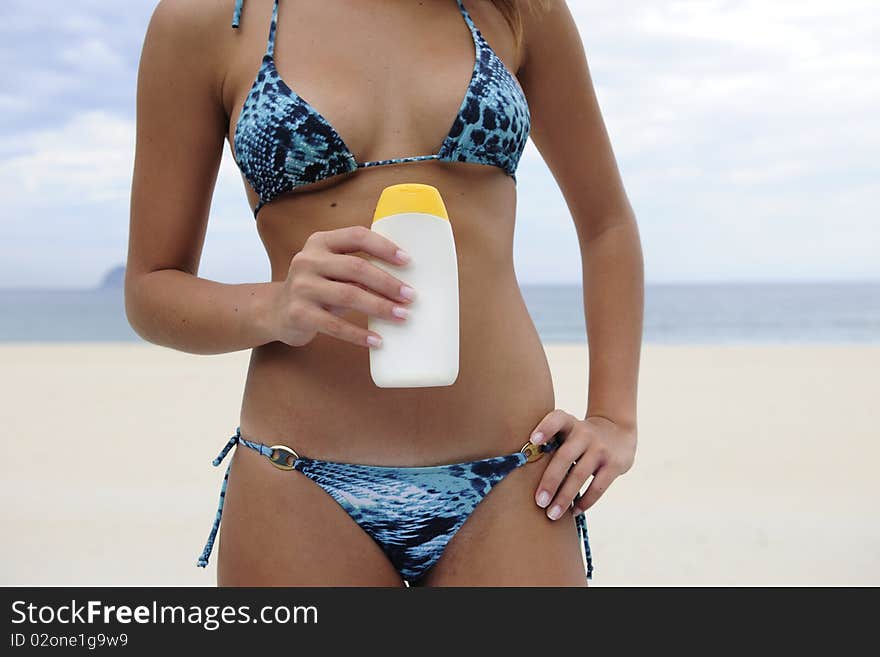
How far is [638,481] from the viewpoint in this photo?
22.3 feet

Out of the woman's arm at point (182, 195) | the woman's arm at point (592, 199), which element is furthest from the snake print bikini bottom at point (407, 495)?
the woman's arm at point (592, 199)

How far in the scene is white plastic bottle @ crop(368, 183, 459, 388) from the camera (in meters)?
1.38

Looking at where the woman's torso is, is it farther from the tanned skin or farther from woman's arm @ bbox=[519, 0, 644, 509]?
woman's arm @ bbox=[519, 0, 644, 509]

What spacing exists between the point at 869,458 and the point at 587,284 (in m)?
6.23

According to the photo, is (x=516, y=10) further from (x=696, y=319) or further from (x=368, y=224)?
(x=696, y=319)

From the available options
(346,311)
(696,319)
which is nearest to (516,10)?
(346,311)

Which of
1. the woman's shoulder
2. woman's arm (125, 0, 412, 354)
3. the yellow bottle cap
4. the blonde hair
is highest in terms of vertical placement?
the blonde hair

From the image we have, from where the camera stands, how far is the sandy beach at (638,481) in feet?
16.8

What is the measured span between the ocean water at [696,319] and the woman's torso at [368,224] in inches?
907

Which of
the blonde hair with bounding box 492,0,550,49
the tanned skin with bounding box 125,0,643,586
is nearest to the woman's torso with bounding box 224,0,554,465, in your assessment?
the tanned skin with bounding box 125,0,643,586

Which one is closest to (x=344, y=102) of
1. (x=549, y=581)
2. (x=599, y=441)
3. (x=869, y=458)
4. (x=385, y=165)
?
(x=385, y=165)

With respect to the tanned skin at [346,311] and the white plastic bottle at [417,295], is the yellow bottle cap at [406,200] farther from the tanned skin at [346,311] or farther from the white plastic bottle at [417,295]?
the tanned skin at [346,311]

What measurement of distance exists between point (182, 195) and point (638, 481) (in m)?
5.62

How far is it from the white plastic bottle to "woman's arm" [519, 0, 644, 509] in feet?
2.35
